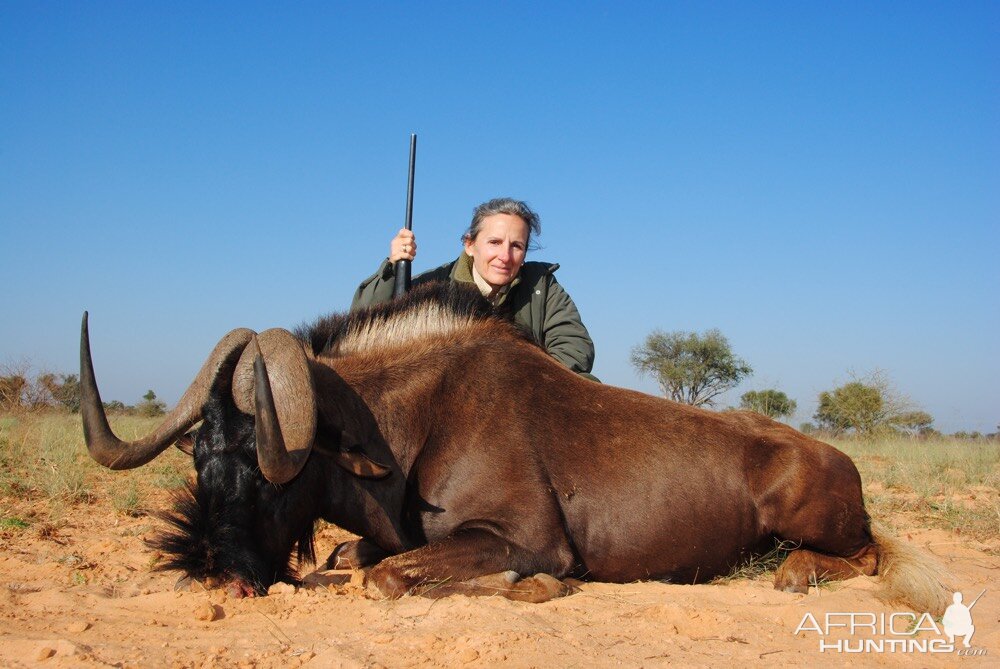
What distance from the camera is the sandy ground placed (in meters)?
2.97

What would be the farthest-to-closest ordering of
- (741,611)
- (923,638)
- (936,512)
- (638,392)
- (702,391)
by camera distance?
(702,391), (936,512), (638,392), (741,611), (923,638)

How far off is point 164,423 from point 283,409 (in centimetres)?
69

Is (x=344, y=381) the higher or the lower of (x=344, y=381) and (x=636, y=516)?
the higher

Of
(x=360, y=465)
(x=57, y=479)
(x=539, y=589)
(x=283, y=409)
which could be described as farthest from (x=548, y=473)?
(x=57, y=479)

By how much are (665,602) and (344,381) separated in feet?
6.68

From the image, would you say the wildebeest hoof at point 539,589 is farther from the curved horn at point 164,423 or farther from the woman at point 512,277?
the woman at point 512,277

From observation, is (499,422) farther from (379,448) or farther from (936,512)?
(936,512)

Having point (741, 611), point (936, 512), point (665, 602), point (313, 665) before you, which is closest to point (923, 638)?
point (741, 611)

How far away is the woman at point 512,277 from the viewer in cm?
649

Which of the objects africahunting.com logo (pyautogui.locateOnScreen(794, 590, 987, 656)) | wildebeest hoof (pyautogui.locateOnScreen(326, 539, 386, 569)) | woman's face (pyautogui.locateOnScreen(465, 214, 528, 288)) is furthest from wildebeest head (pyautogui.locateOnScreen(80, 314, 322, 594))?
woman's face (pyautogui.locateOnScreen(465, 214, 528, 288))

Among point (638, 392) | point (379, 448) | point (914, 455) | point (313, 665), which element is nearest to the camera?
point (313, 665)

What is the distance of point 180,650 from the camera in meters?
3.02

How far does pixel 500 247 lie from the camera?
6.49 m

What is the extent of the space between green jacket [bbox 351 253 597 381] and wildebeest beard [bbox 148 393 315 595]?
283 centimetres
